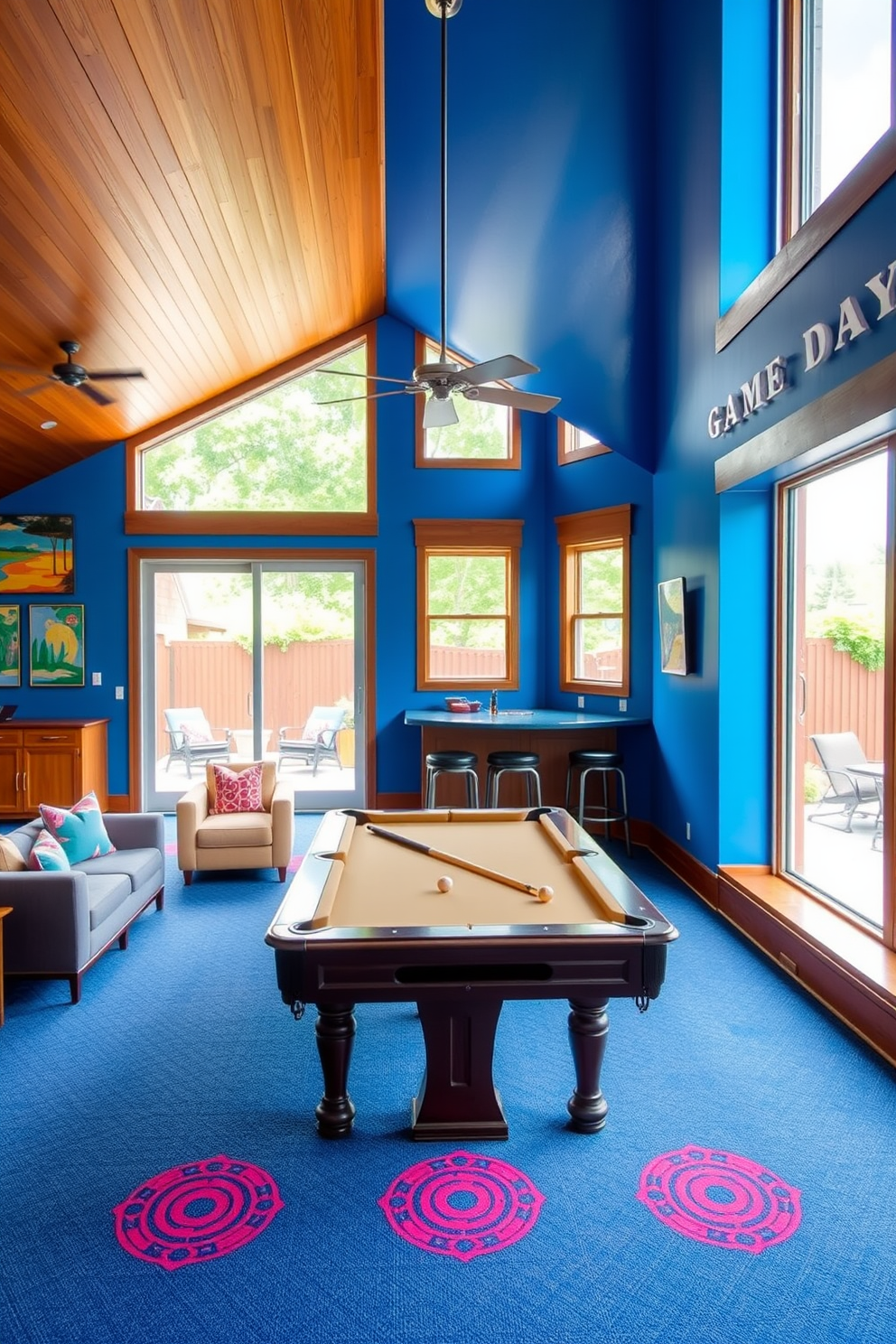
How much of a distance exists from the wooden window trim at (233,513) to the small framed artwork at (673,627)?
2957mm

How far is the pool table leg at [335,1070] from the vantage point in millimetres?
2688

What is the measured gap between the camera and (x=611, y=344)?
6047 millimetres

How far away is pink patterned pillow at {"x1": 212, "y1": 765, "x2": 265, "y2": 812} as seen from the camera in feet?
19.0

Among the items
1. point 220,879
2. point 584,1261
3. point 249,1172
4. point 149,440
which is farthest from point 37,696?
point 584,1261

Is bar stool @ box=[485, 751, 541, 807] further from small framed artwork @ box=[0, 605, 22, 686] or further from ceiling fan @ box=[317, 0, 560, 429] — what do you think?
small framed artwork @ box=[0, 605, 22, 686]

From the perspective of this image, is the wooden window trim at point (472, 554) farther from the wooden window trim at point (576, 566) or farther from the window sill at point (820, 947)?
the window sill at point (820, 947)

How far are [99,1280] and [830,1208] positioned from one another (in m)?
1.99

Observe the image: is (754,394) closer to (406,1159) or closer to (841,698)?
(841,698)

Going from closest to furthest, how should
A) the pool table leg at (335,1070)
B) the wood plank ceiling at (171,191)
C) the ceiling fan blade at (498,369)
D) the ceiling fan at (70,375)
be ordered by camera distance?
1. the pool table leg at (335,1070)
2. the wood plank ceiling at (171,191)
3. the ceiling fan blade at (498,369)
4. the ceiling fan at (70,375)

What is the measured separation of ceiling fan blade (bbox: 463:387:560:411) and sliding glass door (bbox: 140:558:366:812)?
3.51m

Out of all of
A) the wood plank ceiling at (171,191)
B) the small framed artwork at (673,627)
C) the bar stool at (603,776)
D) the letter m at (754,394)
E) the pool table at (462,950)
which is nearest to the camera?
the pool table at (462,950)

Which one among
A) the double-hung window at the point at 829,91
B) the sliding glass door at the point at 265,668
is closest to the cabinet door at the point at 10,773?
the sliding glass door at the point at 265,668

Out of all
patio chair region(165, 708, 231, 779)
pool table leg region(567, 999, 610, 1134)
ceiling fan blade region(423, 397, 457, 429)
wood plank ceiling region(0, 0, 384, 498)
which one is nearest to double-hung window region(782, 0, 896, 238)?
ceiling fan blade region(423, 397, 457, 429)

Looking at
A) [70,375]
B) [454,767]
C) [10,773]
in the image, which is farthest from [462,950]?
[10,773]
